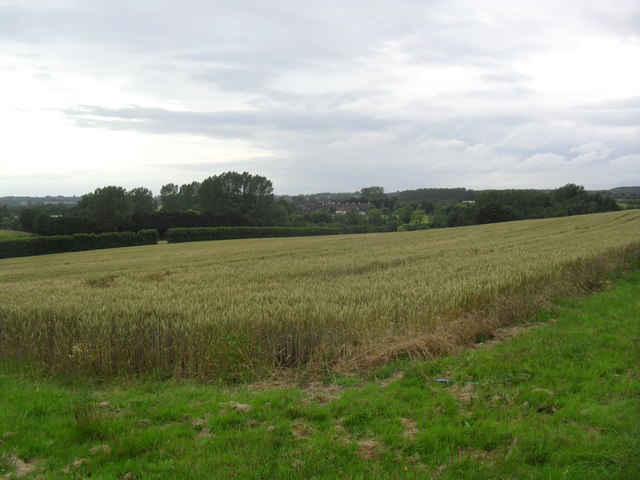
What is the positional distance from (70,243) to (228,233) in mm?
23147

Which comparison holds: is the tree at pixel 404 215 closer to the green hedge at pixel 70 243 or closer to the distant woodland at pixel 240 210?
the distant woodland at pixel 240 210

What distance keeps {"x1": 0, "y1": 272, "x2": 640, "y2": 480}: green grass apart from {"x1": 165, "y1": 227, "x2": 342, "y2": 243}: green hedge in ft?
207

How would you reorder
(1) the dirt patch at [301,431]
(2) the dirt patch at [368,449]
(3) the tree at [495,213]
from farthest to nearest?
(3) the tree at [495,213], (1) the dirt patch at [301,431], (2) the dirt patch at [368,449]

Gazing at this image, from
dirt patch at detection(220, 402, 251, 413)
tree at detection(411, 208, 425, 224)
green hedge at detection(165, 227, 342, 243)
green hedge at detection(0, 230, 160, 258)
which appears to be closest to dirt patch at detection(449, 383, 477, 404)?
dirt patch at detection(220, 402, 251, 413)

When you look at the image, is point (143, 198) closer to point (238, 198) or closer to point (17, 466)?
point (238, 198)

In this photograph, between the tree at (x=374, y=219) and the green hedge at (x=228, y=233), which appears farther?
the tree at (x=374, y=219)

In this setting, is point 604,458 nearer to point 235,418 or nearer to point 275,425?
point 275,425

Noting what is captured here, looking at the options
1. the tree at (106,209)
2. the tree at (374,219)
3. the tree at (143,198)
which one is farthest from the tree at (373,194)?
the tree at (106,209)

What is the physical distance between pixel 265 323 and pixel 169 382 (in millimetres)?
1808

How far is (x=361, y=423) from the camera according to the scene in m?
5.32

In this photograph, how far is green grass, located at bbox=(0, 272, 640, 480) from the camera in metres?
4.38

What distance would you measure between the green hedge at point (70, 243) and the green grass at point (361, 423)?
53.8 meters

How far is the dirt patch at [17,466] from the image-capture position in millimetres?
4414

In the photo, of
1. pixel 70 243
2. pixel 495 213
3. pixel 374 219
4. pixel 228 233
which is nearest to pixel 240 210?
pixel 228 233
